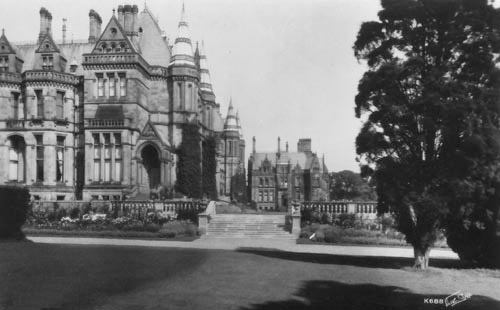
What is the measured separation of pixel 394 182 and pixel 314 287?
527 centimetres

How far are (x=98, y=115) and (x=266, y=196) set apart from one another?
5487cm

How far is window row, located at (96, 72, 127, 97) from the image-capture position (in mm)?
36125

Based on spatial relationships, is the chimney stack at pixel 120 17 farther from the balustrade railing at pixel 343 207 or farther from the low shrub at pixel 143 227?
the balustrade railing at pixel 343 207

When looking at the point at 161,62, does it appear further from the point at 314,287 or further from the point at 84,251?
the point at 314,287

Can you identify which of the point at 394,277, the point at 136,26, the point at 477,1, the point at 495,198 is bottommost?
the point at 394,277

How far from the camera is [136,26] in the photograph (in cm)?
3953

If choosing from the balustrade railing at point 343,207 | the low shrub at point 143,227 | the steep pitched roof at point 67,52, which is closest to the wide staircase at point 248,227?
the balustrade railing at point 343,207

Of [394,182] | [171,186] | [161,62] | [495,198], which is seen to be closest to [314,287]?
[394,182]

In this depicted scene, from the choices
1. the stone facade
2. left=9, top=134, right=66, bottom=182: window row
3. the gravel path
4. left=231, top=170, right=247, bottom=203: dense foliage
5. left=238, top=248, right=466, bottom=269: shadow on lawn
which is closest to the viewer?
left=238, top=248, right=466, bottom=269: shadow on lawn

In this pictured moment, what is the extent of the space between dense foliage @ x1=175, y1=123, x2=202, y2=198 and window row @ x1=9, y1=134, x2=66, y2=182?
9.99m

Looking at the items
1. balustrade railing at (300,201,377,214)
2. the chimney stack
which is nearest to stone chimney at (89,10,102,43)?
the chimney stack

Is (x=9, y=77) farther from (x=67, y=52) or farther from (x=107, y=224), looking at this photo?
(x=107, y=224)

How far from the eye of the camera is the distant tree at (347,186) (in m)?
89.8

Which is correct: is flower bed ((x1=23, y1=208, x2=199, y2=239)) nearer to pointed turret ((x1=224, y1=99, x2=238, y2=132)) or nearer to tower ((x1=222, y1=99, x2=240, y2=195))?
tower ((x1=222, y1=99, x2=240, y2=195))
